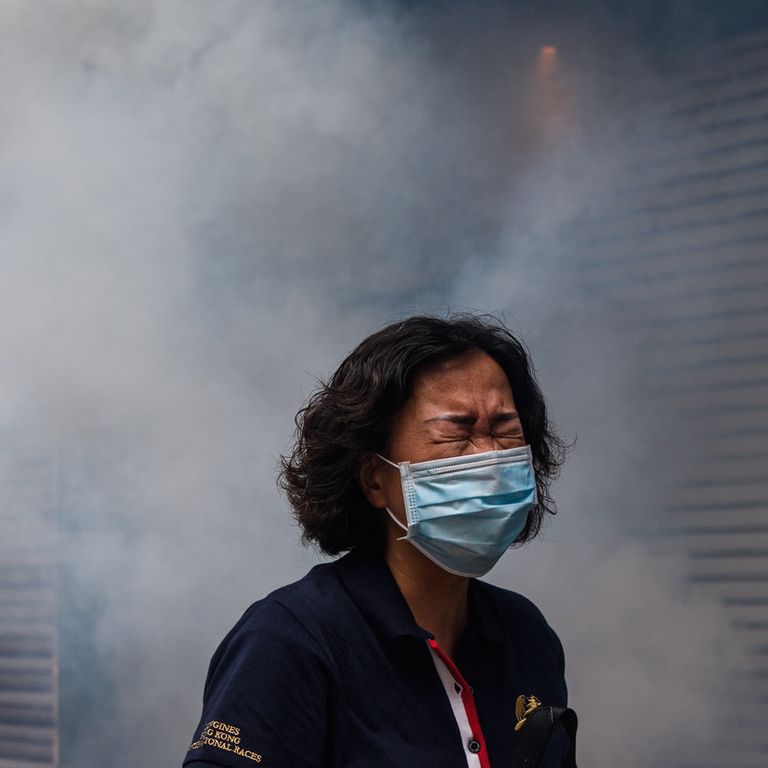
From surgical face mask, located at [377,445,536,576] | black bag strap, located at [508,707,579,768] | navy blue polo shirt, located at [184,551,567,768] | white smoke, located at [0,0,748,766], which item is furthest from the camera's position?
white smoke, located at [0,0,748,766]

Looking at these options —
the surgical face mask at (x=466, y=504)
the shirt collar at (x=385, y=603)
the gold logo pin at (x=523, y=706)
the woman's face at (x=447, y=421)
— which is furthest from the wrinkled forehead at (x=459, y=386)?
the gold logo pin at (x=523, y=706)

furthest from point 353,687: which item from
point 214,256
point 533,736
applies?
point 214,256

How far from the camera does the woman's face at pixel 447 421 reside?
2236 millimetres

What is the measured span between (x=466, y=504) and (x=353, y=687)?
17.6 inches

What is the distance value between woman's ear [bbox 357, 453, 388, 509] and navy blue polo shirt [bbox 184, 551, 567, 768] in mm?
119

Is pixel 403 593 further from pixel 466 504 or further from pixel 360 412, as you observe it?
pixel 360 412

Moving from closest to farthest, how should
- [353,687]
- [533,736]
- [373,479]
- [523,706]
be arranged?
[353,687]
[533,736]
[523,706]
[373,479]

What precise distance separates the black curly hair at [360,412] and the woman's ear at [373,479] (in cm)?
1

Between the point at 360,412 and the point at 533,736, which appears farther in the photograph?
the point at 360,412

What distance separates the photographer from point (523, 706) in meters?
2.21

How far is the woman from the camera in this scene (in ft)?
6.32

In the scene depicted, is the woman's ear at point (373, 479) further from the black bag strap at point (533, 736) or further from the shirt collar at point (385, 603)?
the black bag strap at point (533, 736)

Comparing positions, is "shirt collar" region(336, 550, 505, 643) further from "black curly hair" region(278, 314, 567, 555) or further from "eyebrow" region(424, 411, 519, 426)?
"eyebrow" region(424, 411, 519, 426)

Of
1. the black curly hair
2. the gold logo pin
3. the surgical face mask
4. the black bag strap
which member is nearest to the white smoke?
the black curly hair
